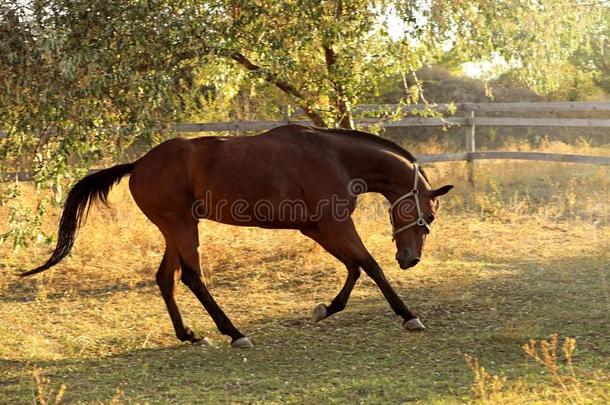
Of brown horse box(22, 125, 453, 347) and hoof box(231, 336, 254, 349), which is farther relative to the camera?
brown horse box(22, 125, 453, 347)

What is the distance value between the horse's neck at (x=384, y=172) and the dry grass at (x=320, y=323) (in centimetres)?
115

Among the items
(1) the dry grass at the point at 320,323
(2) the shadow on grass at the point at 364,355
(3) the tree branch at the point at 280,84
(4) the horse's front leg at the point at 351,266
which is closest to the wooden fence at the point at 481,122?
(1) the dry grass at the point at 320,323

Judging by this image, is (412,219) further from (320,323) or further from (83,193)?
(83,193)

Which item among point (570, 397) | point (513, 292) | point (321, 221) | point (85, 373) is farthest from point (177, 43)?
point (570, 397)

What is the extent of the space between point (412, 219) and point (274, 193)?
1145 millimetres

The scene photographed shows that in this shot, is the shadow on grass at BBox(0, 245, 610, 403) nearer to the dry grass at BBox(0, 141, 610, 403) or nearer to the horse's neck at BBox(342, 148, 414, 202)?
the dry grass at BBox(0, 141, 610, 403)

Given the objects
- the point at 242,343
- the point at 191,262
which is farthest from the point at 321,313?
the point at 191,262

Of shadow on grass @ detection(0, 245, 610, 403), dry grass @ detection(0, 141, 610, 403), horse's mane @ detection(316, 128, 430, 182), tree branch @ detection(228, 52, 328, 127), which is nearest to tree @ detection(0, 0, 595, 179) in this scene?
tree branch @ detection(228, 52, 328, 127)

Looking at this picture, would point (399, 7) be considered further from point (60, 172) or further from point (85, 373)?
point (85, 373)

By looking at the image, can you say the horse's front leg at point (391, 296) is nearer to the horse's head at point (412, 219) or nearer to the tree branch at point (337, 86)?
the horse's head at point (412, 219)

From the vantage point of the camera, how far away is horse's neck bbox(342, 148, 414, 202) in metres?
6.78

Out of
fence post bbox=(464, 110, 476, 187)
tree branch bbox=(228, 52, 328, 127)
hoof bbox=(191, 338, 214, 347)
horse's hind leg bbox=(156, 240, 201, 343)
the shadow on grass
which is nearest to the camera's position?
the shadow on grass

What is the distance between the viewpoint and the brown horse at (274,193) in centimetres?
670

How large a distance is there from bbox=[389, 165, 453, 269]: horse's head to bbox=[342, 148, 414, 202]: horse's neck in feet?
0.27
